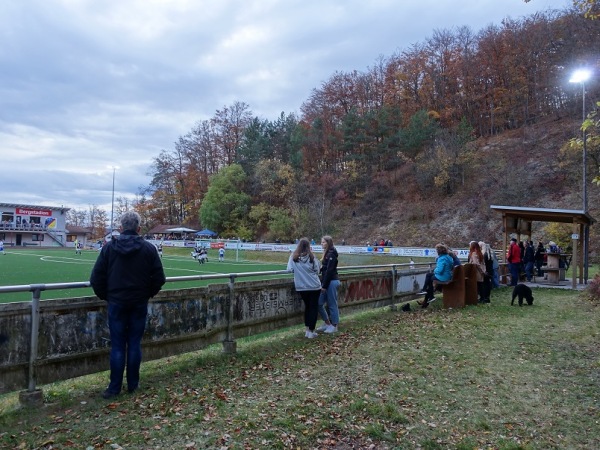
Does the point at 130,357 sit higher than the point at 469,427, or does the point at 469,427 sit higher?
the point at 130,357

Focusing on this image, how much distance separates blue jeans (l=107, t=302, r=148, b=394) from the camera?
5.09 metres

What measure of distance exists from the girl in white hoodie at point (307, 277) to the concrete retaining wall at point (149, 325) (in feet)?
1.00

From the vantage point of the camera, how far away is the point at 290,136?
66125 mm

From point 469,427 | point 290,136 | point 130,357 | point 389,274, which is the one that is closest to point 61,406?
point 130,357

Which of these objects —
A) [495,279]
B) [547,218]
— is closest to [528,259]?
[547,218]

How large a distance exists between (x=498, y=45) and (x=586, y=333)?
57.2 m

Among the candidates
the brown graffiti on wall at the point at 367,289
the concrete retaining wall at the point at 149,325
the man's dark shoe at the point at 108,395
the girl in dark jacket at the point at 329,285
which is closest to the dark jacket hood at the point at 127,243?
the concrete retaining wall at the point at 149,325

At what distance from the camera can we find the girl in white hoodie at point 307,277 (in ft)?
26.6

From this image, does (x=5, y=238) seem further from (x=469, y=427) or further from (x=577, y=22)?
(x=469, y=427)

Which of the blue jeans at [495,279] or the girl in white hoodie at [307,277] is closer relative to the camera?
the girl in white hoodie at [307,277]

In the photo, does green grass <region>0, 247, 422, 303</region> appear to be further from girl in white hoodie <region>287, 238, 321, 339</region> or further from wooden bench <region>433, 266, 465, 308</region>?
wooden bench <region>433, 266, 465, 308</region>

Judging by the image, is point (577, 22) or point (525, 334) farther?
point (577, 22)

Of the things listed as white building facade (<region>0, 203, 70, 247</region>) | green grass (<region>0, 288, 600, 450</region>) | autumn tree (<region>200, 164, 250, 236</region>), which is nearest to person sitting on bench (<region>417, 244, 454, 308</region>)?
green grass (<region>0, 288, 600, 450</region>)

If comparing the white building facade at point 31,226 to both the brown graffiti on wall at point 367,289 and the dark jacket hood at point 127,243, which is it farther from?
the dark jacket hood at point 127,243
